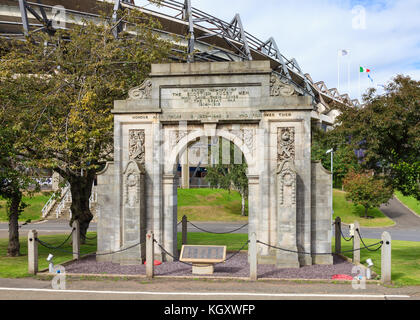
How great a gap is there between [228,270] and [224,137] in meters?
5.47

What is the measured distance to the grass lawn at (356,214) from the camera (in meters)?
37.9

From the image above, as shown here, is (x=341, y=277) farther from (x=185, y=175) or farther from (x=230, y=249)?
(x=185, y=175)

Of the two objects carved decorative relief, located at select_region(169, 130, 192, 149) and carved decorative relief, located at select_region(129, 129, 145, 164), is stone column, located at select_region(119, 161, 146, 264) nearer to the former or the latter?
carved decorative relief, located at select_region(129, 129, 145, 164)

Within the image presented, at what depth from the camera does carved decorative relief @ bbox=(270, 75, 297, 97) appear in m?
15.3

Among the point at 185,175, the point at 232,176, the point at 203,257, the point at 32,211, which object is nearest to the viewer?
the point at 203,257

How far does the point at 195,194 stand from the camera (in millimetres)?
46812

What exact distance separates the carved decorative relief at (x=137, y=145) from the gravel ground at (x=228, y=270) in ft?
14.9

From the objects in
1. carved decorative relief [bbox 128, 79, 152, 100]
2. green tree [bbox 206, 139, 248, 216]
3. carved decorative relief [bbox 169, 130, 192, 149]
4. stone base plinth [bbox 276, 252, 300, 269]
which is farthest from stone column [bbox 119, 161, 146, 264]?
green tree [bbox 206, 139, 248, 216]

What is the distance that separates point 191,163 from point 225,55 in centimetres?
2073

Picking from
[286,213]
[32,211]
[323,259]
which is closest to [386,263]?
[323,259]

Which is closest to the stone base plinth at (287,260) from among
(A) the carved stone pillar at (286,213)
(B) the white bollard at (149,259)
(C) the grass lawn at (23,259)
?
(A) the carved stone pillar at (286,213)

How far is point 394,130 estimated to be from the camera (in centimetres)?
1398

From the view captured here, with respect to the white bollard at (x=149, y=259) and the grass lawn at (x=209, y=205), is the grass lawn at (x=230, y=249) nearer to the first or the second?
the white bollard at (x=149, y=259)
